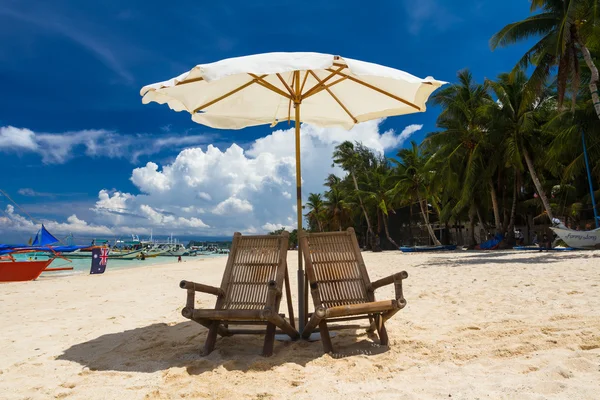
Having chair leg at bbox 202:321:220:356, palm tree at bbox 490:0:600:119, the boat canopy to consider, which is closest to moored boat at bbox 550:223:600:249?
palm tree at bbox 490:0:600:119

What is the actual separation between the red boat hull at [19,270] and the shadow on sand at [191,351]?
458 inches

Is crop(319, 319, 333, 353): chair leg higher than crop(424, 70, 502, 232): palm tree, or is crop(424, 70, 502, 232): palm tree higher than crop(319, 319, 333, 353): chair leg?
crop(424, 70, 502, 232): palm tree

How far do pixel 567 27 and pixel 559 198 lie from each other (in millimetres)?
12984

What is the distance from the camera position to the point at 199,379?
2584 mm

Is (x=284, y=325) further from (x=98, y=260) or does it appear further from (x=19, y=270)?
(x=98, y=260)

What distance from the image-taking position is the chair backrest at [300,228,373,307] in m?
3.39

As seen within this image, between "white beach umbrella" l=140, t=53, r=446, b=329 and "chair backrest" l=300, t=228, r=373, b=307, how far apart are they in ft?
0.67

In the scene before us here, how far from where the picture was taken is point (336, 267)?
352 centimetres

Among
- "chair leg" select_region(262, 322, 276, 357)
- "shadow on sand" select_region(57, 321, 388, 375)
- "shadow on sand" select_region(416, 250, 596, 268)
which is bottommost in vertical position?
"shadow on sand" select_region(57, 321, 388, 375)

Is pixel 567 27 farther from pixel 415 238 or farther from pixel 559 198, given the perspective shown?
pixel 415 238

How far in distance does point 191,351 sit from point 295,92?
2565 mm

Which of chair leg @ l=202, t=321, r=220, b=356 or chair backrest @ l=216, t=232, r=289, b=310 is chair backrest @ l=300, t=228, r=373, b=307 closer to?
chair backrest @ l=216, t=232, r=289, b=310

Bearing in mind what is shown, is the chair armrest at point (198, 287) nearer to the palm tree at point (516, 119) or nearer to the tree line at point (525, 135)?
the tree line at point (525, 135)

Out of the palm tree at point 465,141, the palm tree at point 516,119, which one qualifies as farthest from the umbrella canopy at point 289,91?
the palm tree at point 465,141
